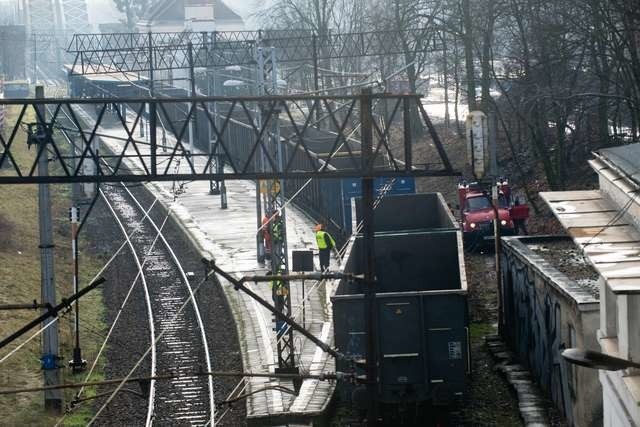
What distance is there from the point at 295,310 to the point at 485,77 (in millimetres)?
15367

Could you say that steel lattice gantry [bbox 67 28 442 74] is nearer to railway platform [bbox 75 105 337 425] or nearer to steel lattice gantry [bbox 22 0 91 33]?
railway platform [bbox 75 105 337 425]

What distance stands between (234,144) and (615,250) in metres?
39.3

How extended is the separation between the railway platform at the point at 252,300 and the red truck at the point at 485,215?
373cm

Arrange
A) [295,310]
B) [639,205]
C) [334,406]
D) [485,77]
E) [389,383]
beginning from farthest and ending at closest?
1. [485,77]
2. [295,310]
3. [334,406]
4. [389,383]
5. [639,205]

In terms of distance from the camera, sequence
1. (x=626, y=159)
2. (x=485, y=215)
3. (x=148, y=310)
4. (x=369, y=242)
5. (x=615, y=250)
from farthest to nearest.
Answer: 1. (x=485, y=215)
2. (x=148, y=310)
3. (x=369, y=242)
4. (x=626, y=159)
5. (x=615, y=250)

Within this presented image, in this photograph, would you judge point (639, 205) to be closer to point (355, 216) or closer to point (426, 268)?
point (426, 268)

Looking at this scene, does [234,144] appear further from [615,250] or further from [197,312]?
[615,250]

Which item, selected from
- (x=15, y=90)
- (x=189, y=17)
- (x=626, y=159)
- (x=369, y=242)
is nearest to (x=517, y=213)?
(x=369, y=242)

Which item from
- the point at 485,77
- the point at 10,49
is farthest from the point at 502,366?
the point at 10,49

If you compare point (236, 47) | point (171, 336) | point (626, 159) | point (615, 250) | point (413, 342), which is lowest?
point (171, 336)

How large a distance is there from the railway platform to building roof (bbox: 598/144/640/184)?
456cm

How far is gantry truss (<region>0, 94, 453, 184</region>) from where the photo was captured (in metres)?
14.5

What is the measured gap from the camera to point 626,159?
12.8 meters

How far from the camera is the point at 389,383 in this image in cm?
1594
